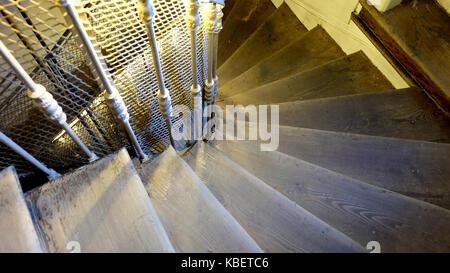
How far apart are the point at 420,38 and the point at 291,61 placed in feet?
2.67

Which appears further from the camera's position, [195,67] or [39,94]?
[195,67]

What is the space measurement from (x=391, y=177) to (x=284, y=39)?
145 cm

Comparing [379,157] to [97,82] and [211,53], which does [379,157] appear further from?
[97,82]

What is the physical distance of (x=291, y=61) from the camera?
2.10 metres

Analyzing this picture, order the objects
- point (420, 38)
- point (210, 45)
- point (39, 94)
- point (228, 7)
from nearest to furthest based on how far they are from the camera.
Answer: point (39, 94) < point (210, 45) < point (420, 38) < point (228, 7)

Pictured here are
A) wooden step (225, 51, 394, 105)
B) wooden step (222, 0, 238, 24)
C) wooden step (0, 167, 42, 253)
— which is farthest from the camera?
wooden step (222, 0, 238, 24)

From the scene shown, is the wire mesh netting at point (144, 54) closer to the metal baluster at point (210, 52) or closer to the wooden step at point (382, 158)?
the metal baluster at point (210, 52)

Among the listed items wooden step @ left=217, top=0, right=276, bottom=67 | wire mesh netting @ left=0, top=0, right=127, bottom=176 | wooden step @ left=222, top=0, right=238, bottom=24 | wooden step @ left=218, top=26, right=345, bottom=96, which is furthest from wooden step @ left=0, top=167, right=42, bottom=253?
wooden step @ left=222, top=0, right=238, bottom=24

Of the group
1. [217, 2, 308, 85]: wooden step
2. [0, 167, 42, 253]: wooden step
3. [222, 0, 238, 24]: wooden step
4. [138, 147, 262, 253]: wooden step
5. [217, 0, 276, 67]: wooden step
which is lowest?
[138, 147, 262, 253]: wooden step

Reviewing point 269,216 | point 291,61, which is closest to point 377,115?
point 291,61

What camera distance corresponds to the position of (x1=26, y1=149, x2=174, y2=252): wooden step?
2.77ft

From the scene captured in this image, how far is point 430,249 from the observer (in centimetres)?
107

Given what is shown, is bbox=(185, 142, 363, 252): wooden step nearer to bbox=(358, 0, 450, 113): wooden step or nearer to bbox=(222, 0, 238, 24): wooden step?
bbox=(358, 0, 450, 113): wooden step

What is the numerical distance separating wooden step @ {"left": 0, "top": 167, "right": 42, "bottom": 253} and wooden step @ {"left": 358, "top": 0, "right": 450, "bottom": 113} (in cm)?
192
